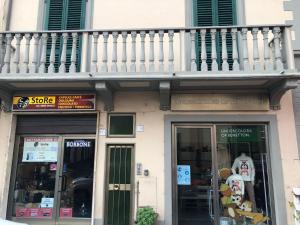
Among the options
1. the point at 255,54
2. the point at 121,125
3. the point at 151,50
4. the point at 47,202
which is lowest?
the point at 47,202

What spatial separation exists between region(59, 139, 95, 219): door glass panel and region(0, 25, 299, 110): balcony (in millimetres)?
1306

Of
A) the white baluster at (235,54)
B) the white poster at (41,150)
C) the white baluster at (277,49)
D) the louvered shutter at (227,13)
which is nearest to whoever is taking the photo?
the white baluster at (277,49)

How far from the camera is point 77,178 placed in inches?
Result: 301

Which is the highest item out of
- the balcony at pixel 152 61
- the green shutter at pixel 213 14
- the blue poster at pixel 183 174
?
the green shutter at pixel 213 14

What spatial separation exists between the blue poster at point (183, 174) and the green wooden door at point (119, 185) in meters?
1.12

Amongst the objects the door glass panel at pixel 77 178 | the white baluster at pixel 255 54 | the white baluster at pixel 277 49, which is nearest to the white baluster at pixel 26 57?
the door glass panel at pixel 77 178

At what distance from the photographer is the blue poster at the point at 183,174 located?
733cm

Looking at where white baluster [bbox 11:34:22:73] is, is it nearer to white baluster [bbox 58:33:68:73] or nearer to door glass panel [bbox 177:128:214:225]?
white baluster [bbox 58:33:68:73]

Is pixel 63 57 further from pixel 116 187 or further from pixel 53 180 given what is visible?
pixel 116 187

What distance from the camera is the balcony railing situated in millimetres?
6871

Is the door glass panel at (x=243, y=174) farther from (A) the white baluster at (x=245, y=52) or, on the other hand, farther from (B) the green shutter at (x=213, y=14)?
(B) the green shutter at (x=213, y=14)

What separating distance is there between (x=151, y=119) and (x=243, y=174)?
8.13ft

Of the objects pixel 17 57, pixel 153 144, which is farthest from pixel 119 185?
pixel 17 57

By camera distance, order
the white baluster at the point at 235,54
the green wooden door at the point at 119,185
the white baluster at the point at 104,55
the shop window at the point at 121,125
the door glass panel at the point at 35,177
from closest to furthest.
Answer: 1. the white baluster at the point at 235,54
2. the white baluster at the point at 104,55
3. the green wooden door at the point at 119,185
4. the shop window at the point at 121,125
5. the door glass panel at the point at 35,177
